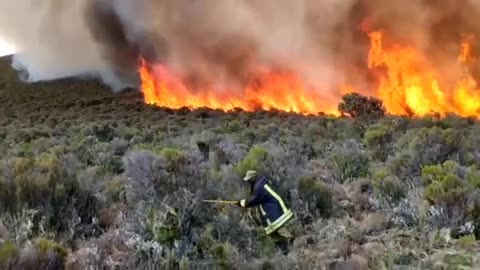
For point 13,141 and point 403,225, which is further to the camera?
point 13,141

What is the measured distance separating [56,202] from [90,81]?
40.2 meters

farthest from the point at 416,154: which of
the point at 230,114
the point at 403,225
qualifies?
the point at 230,114

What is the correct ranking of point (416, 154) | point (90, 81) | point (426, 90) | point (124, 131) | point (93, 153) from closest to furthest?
point (416, 154) < point (93, 153) < point (124, 131) < point (426, 90) < point (90, 81)

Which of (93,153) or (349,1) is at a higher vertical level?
(349,1)

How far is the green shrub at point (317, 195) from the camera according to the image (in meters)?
8.68

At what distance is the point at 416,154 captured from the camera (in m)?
11.9

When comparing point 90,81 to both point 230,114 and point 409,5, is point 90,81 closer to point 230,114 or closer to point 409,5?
point 230,114

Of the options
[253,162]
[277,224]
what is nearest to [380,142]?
[253,162]

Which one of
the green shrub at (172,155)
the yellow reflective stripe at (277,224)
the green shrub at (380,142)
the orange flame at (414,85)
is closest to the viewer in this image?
the yellow reflective stripe at (277,224)

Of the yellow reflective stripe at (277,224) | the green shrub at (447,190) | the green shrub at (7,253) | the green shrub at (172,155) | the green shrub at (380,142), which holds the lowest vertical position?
the green shrub at (7,253)

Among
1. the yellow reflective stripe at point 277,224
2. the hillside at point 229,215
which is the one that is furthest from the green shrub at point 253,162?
the yellow reflective stripe at point 277,224

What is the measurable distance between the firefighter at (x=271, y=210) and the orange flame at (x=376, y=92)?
73.8ft

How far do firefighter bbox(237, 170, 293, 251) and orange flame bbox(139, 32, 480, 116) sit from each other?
22490mm

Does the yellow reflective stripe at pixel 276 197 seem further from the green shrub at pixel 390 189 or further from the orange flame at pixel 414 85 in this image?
the orange flame at pixel 414 85
